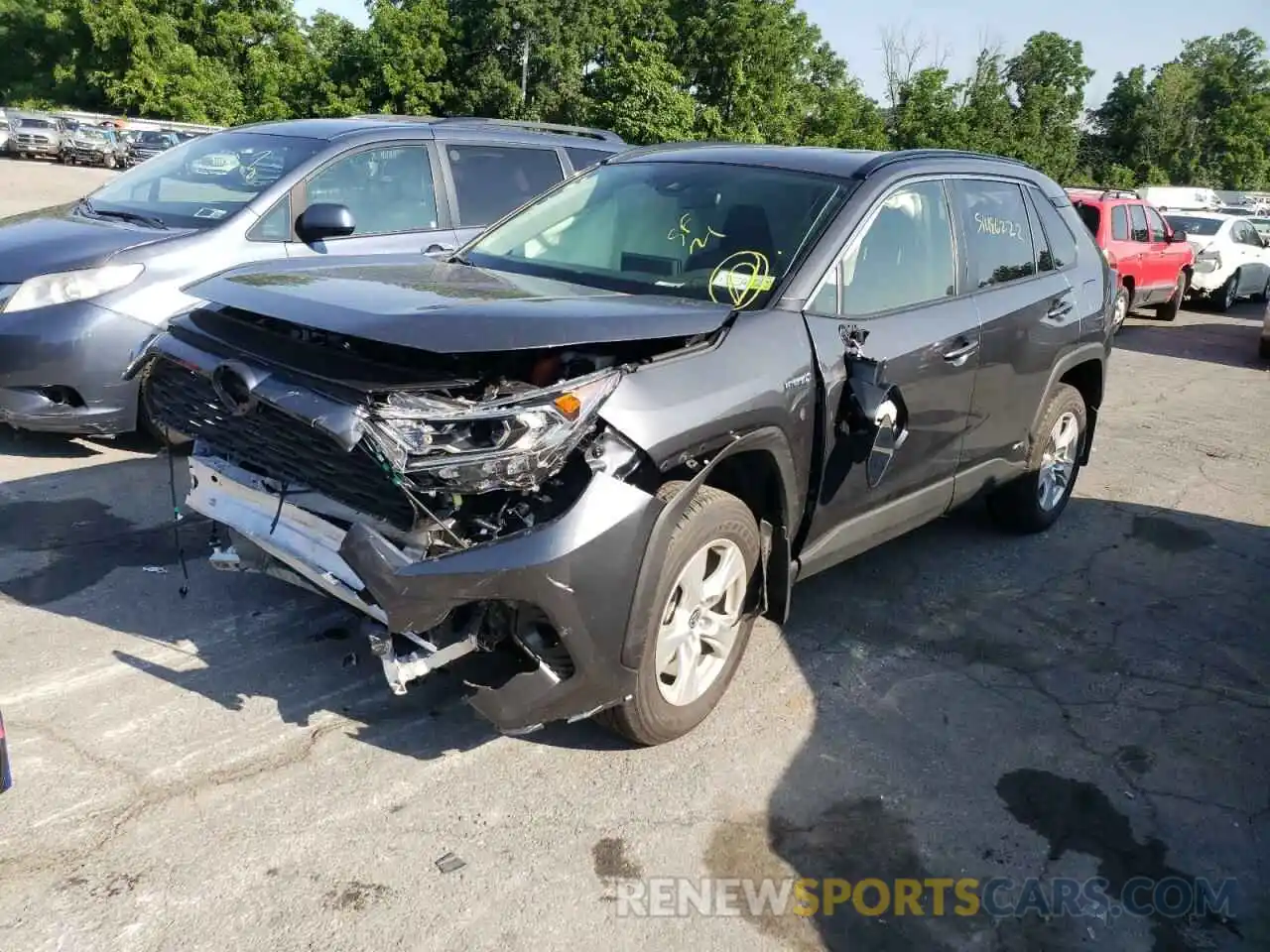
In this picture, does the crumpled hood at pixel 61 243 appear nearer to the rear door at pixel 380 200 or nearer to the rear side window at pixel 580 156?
the rear door at pixel 380 200

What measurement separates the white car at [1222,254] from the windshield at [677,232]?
15.3m

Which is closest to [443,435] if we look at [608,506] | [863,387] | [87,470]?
[608,506]

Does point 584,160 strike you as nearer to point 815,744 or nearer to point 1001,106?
point 815,744

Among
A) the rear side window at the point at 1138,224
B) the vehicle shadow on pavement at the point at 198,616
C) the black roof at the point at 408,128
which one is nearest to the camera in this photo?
the vehicle shadow on pavement at the point at 198,616

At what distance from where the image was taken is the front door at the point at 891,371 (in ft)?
12.3

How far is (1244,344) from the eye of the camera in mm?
14344

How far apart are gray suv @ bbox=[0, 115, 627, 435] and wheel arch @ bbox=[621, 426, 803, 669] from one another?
303 centimetres

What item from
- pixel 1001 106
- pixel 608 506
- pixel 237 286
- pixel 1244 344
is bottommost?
pixel 1244 344

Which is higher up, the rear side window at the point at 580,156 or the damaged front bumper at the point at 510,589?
the rear side window at the point at 580,156

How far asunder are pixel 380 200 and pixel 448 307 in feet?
12.5

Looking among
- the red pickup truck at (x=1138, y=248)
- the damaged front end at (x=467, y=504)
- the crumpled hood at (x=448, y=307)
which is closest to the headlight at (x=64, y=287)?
the crumpled hood at (x=448, y=307)

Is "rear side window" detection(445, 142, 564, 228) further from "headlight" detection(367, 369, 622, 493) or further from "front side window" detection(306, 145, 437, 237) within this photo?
"headlight" detection(367, 369, 622, 493)

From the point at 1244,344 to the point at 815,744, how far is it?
534 inches

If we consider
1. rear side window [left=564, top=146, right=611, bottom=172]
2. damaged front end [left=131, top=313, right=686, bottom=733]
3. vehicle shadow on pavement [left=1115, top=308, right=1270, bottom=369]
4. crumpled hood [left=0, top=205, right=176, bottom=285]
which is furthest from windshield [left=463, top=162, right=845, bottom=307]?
vehicle shadow on pavement [left=1115, top=308, right=1270, bottom=369]
